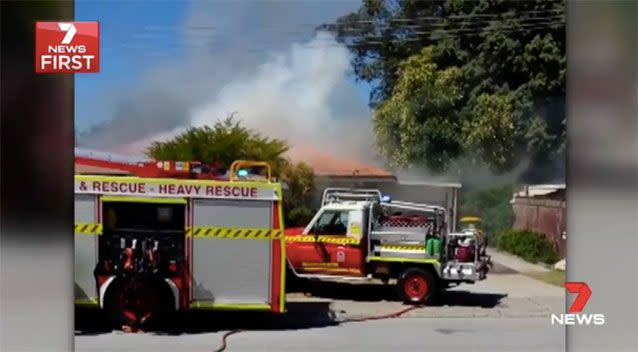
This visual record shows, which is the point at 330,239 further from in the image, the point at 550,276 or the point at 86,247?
the point at 86,247

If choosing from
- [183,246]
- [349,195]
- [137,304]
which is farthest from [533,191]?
[137,304]

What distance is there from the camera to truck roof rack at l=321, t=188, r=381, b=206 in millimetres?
9253

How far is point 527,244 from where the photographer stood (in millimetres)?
10039

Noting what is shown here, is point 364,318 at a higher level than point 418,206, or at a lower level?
lower

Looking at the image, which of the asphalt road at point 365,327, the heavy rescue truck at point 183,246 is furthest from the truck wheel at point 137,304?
the asphalt road at point 365,327

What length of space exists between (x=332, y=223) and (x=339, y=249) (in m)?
0.32

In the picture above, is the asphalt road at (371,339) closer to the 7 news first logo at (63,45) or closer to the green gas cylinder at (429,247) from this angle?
the green gas cylinder at (429,247)

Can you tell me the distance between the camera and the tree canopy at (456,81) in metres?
8.95

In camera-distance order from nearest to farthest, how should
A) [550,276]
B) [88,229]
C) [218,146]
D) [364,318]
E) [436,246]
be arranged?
[88,229] < [364,318] < [218,146] < [550,276] < [436,246]

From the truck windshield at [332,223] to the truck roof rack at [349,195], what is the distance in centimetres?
16

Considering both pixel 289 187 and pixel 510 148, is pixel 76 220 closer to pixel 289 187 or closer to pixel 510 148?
pixel 289 187

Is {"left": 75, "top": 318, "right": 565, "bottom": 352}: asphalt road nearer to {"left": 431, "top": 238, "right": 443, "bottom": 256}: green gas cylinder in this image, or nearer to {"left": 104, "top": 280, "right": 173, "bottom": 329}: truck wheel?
{"left": 104, "top": 280, "right": 173, "bottom": 329}: truck wheel

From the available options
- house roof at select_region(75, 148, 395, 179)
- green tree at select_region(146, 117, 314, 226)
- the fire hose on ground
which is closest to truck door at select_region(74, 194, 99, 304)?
green tree at select_region(146, 117, 314, 226)

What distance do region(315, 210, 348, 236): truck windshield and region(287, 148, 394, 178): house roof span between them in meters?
0.47
